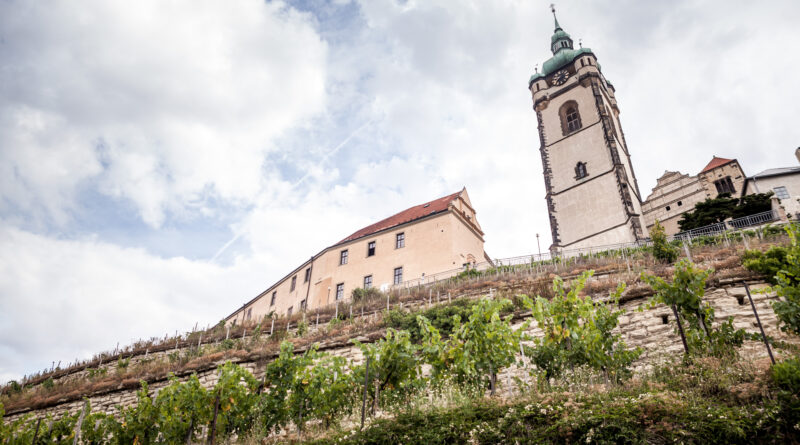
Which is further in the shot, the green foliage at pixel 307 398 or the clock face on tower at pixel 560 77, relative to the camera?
the clock face on tower at pixel 560 77

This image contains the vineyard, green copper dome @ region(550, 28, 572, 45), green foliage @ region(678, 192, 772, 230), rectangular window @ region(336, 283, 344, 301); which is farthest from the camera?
green copper dome @ region(550, 28, 572, 45)

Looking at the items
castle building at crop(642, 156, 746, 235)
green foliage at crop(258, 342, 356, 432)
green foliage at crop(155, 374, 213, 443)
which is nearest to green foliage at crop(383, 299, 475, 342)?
green foliage at crop(258, 342, 356, 432)

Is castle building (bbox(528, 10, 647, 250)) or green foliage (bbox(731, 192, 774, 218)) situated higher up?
castle building (bbox(528, 10, 647, 250))

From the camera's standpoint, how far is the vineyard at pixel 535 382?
5.71m

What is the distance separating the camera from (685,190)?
36.3m

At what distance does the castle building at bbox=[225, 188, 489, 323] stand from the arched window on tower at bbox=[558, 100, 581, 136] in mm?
10579

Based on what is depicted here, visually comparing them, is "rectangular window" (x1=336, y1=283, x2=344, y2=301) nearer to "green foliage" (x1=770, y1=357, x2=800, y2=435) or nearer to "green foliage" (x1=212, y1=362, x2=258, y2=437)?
"green foliage" (x1=212, y1=362, x2=258, y2=437)

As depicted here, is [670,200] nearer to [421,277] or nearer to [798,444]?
[421,277]

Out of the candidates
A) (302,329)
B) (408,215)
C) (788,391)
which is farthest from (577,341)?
(408,215)

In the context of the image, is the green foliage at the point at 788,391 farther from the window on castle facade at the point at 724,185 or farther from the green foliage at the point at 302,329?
the window on castle facade at the point at 724,185

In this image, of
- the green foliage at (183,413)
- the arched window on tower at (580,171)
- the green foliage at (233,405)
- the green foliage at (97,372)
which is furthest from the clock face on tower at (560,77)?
the green foliage at (183,413)

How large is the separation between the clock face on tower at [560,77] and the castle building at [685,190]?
38.6 feet

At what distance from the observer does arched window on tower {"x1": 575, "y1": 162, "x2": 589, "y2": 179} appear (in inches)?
1339

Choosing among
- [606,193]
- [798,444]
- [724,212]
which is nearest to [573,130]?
[606,193]
